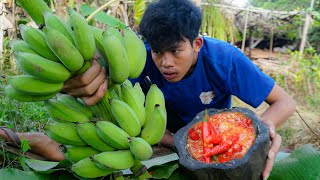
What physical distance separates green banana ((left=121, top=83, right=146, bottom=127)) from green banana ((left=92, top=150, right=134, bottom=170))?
11 cm

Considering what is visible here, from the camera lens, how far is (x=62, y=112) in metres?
1.11

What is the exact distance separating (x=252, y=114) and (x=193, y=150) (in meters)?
0.29

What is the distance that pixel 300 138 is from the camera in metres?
4.41

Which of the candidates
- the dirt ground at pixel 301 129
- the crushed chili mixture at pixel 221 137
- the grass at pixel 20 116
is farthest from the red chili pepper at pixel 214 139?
the dirt ground at pixel 301 129

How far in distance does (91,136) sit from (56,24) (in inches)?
12.9

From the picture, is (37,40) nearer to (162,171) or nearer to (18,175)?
(18,175)

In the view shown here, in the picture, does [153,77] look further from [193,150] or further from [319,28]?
[319,28]

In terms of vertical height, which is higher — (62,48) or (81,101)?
(62,48)

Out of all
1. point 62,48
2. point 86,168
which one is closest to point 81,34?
point 62,48

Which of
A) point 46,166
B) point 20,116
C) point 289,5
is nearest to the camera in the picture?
point 46,166

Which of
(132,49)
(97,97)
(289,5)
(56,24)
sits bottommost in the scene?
(289,5)

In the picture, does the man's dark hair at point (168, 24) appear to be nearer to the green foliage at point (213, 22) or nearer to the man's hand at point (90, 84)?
the man's hand at point (90, 84)

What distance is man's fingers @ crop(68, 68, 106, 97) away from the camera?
1075 mm

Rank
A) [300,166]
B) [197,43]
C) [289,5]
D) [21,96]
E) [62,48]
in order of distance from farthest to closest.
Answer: [289,5] → [197,43] → [300,166] → [21,96] → [62,48]
